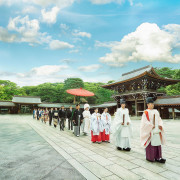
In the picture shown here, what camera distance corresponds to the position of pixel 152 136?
359 centimetres

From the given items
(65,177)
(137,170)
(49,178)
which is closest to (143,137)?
(137,170)

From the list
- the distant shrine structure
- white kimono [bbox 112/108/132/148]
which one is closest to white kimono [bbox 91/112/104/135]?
white kimono [bbox 112/108/132/148]

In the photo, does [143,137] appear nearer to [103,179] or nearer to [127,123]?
[127,123]

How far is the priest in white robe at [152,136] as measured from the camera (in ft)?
11.7

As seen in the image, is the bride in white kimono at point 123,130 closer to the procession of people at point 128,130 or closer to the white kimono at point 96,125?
the procession of people at point 128,130

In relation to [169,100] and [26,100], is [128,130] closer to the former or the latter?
[169,100]

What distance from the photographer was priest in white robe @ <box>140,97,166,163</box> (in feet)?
11.7

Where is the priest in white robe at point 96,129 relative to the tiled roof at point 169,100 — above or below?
below

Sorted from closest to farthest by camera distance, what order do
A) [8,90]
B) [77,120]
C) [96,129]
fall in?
[96,129]
[77,120]
[8,90]

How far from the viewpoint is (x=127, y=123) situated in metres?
4.65

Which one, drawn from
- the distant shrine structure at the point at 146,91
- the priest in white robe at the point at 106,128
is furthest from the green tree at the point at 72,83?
the priest in white robe at the point at 106,128

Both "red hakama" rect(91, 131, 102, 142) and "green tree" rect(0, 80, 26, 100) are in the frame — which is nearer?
"red hakama" rect(91, 131, 102, 142)

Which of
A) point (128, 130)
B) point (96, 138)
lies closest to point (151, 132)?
point (128, 130)

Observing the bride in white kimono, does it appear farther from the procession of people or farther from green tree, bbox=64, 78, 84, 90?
green tree, bbox=64, 78, 84, 90
